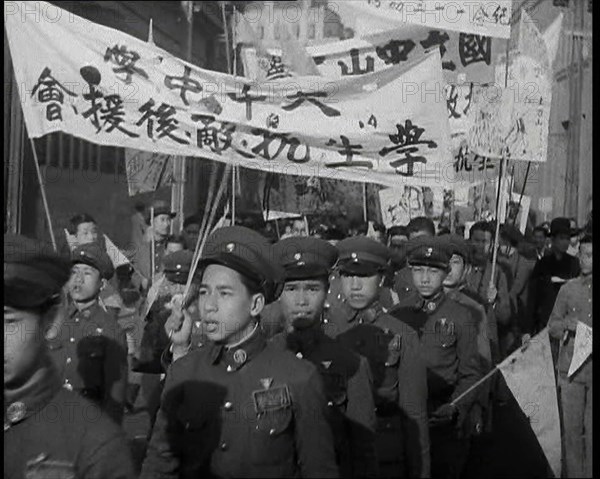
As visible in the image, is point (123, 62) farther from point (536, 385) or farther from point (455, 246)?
point (536, 385)

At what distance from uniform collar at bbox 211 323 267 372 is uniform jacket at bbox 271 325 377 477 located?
0.60 meters

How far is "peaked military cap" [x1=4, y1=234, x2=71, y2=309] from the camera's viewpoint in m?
2.52

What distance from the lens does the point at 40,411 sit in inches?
97.0

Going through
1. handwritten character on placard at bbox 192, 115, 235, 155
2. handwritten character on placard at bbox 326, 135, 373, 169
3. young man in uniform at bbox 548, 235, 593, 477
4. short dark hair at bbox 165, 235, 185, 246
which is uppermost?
handwritten character on placard at bbox 192, 115, 235, 155

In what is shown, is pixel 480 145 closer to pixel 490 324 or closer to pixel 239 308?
pixel 490 324

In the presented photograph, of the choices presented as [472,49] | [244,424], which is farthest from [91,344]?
[472,49]

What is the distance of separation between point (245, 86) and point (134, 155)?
4.42 meters

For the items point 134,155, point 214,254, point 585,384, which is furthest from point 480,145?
point 214,254

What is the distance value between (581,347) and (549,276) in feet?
13.3

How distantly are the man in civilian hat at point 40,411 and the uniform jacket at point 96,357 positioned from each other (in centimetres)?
299

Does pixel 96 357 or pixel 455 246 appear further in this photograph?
pixel 455 246

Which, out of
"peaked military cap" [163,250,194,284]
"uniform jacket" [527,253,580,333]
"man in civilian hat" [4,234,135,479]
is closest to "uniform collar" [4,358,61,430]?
"man in civilian hat" [4,234,135,479]

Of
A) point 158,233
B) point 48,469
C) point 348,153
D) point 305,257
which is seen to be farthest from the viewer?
point 158,233

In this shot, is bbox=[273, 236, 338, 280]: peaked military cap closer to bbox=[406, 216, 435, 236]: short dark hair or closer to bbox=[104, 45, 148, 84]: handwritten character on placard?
bbox=[104, 45, 148, 84]: handwritten character on placard
